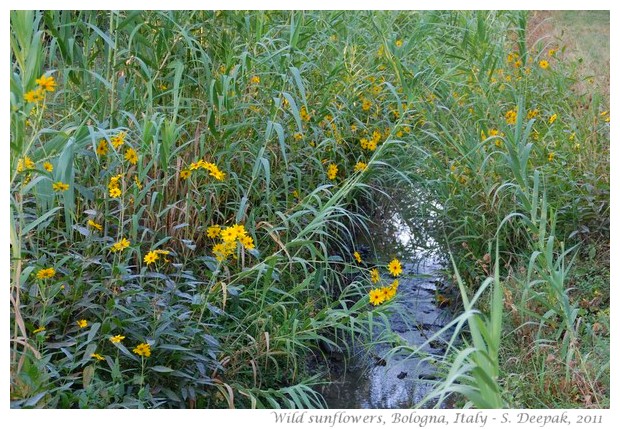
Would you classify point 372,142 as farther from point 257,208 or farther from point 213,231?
point 213,231

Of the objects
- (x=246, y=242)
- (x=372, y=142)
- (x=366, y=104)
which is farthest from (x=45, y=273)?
(x=366, y=104)

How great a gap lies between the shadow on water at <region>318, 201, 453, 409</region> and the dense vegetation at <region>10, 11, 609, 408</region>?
0.10 m

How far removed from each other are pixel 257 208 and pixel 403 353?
0.85m

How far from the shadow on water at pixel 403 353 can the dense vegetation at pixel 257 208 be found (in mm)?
98

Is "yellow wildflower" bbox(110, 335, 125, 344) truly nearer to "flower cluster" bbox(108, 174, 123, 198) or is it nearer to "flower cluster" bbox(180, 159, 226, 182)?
"flower cluster" bbox(108, 174, 123, 198)

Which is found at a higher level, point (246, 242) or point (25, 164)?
point (25, 164)

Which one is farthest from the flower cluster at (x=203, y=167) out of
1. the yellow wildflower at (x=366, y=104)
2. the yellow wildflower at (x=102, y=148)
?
the yellow wildflower at (x=366, y=104)

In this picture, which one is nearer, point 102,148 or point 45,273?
point 45,273

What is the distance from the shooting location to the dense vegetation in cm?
235

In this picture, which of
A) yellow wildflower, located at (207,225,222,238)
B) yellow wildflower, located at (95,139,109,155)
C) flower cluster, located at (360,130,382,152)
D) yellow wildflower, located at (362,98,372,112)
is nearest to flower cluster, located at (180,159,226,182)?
yellow wildflower, located at (207,225,222,238)

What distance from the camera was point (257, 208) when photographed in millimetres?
3049

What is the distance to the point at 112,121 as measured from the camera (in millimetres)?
2842

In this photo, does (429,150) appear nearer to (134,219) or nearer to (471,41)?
(471,41)
